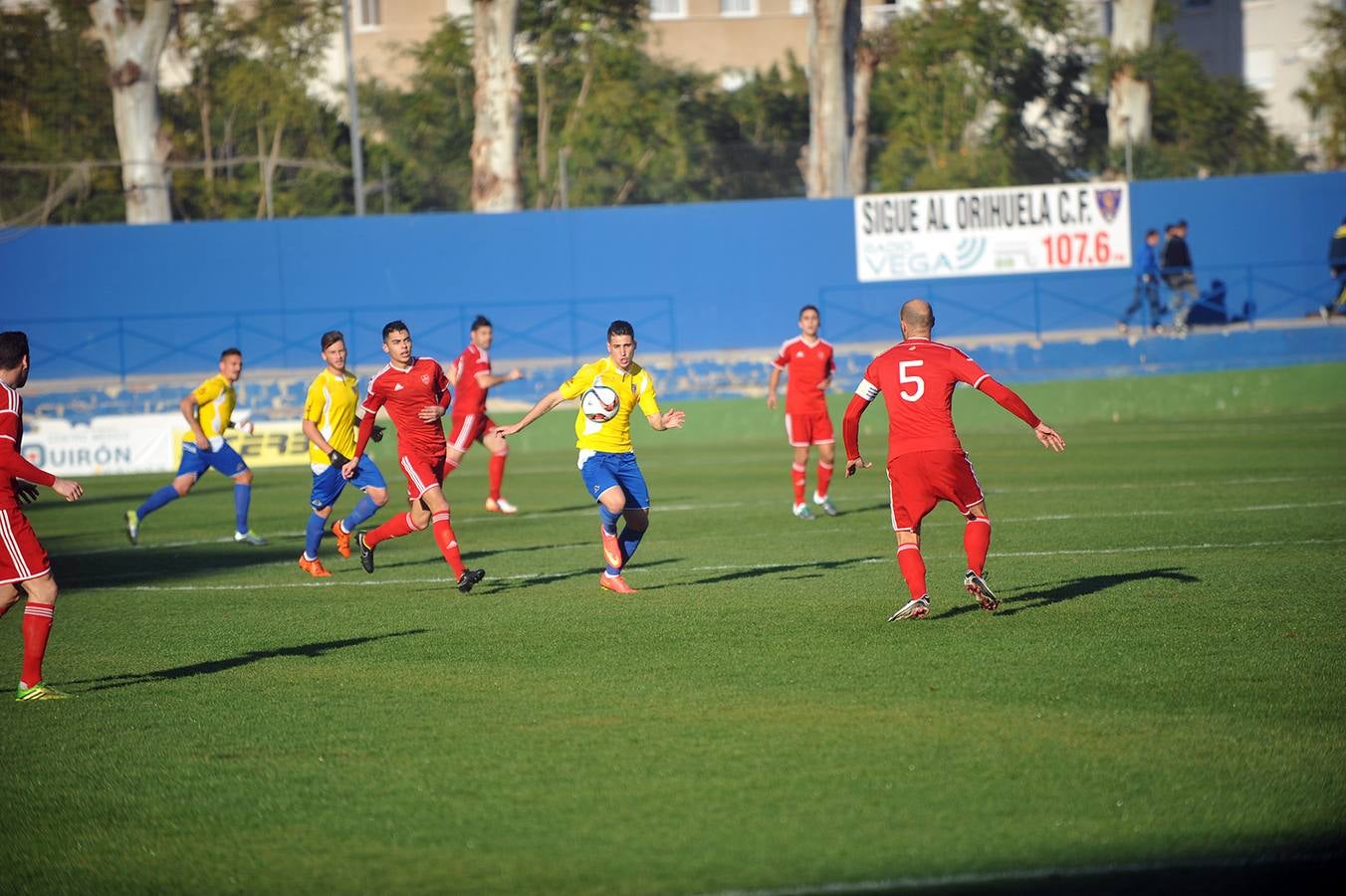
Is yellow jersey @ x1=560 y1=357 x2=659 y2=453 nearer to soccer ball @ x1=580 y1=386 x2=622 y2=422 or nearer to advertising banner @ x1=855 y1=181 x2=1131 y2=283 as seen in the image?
soccer ball @ x1=580 y1=386 x2=622 y2=422

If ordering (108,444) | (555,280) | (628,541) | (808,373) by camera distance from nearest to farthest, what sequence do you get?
(628,541), (808,373), (108,444), (555,280)

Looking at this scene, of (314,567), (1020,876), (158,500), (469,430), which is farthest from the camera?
(469,430)

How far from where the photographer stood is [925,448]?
10.1m

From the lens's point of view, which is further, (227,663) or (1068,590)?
(1068,590)

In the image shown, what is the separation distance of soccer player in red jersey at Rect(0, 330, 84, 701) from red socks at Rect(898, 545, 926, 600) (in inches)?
199

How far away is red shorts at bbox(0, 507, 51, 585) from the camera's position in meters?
8.79

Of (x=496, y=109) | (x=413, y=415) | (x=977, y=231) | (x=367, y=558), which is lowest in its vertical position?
(x=367, y=558)

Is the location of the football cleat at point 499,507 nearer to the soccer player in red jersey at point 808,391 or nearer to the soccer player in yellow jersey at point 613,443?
the soccer player in red jersey at point 808,391

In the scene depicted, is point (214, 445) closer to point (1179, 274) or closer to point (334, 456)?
point (334, 456)

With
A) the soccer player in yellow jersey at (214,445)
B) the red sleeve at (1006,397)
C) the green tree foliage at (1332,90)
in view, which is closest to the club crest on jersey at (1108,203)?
the green tree foliage at (1332,90)

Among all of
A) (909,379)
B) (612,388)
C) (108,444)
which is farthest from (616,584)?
(108,444)

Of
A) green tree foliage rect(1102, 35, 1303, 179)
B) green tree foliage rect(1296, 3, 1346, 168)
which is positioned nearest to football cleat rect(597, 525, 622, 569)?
green tree foliage rect(1102, 35, 1303, 179)

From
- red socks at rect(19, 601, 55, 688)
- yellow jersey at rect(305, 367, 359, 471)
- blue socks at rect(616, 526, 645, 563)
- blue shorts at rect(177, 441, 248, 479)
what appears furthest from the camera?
blue shorts at rect(177, 441, 248, 479)

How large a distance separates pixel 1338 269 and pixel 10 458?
3265cm
